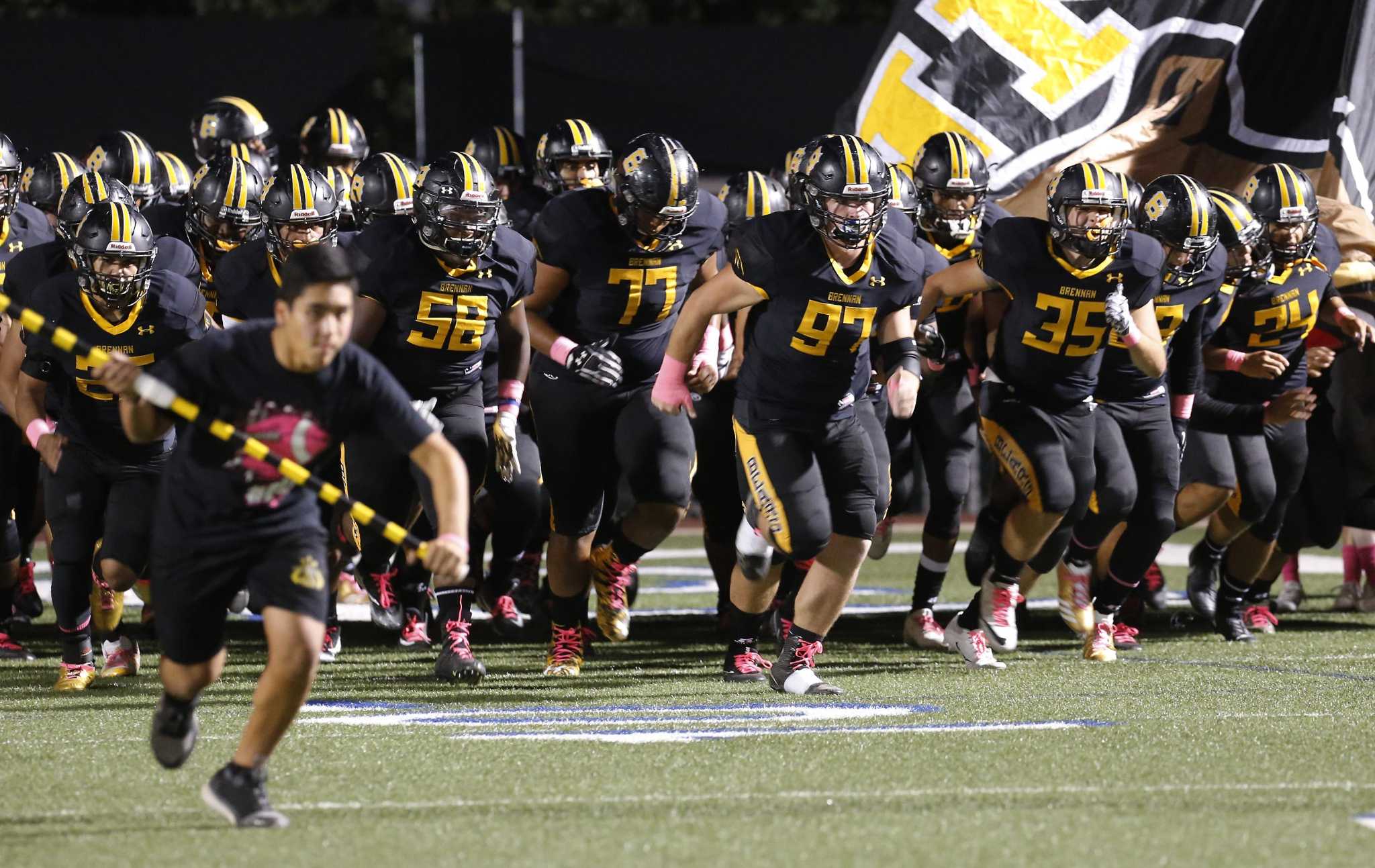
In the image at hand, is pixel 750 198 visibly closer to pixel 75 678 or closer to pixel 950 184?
pixel 950 184

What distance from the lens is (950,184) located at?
779 cm

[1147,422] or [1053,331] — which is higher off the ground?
[1053,331]

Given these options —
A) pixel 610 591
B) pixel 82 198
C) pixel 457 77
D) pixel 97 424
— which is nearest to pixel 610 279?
pixel 610 591

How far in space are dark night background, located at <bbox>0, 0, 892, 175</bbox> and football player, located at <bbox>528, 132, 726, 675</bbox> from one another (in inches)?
236

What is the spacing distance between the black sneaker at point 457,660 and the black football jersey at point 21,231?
2.35 m

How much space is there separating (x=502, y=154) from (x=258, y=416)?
4873 millimetres

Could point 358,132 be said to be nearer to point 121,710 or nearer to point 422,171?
point 422,171

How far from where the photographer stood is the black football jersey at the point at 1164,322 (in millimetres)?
7410

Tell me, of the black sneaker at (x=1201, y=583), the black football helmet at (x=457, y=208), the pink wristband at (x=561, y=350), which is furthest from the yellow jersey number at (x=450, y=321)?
the black sneaker at (x=1201, y=583)

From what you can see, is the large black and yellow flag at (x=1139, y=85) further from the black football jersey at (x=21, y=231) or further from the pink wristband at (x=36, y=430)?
the pink wristband at (x=36, y=430)

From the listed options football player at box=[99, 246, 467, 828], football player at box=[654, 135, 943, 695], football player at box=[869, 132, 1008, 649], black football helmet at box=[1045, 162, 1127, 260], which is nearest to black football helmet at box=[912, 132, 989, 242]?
football player at box=[869, 132, 1008, 649]

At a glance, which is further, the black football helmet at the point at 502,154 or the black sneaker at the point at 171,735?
the black football helmet at the point at 502,154

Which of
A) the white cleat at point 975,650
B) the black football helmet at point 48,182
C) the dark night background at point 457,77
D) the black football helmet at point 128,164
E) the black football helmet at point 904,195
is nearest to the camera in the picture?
the white cleat at point 975,650

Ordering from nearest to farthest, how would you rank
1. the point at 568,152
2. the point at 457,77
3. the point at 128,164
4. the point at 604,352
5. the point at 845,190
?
the point at 845,190, the point at 604,352, the point at 568,152, the point at 128,164, the point at 457,77
